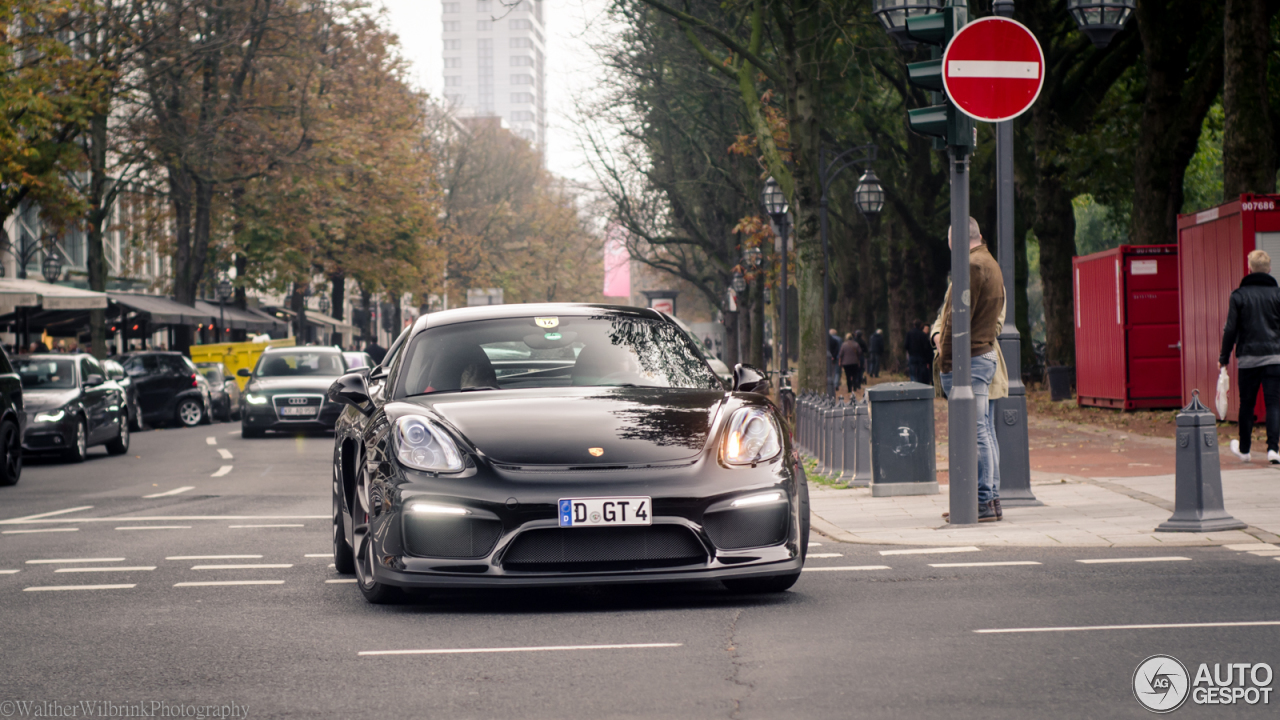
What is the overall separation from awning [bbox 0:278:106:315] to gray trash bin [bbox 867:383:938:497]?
20.2 metres

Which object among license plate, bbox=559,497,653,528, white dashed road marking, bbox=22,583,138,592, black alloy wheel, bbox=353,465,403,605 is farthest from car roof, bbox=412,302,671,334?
white dashed road marking, bbox=22,583,138,592

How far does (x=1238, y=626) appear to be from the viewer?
5.91 metres

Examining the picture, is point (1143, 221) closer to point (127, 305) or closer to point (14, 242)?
point (127, 305)

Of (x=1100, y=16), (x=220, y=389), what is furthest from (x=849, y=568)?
(x=220, y=389)

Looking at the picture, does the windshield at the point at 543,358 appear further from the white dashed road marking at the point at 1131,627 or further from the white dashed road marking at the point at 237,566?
the white dashed road marking at the point at 1131,627

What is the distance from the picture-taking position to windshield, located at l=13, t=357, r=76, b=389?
21.0 m

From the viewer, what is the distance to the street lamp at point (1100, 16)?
41.9 feet

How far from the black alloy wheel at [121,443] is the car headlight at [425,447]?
16.9m

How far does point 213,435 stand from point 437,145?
49738 millimetres

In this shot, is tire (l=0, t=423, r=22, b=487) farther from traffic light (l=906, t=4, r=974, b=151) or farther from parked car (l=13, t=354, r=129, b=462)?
traffic light (l=906, t=4, r=974, b=151)

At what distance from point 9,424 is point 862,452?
30.9ft

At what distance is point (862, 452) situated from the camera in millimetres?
13156

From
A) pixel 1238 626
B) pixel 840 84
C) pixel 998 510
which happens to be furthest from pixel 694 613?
pixel 840 84

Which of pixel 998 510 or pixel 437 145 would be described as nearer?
pixel 998 510
